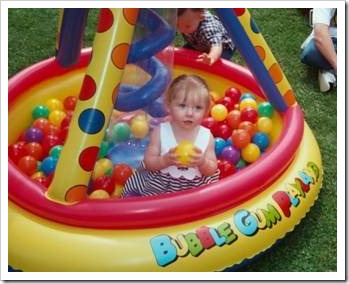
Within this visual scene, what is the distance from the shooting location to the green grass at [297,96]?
82.4 inches

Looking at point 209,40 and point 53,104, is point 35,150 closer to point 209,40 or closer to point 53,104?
point 53,104

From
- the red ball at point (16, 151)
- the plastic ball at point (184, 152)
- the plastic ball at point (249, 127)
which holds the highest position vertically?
the plastic ball at point (184, 152)

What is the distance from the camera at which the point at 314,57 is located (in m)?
3.01

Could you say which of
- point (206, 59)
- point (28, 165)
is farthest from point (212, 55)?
point (28, 165)

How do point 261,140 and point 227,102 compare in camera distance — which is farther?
point 227,102

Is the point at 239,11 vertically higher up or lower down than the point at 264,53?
higher up

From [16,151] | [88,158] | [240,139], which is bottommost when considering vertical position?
[16,151]

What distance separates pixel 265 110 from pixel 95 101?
905 millimetres

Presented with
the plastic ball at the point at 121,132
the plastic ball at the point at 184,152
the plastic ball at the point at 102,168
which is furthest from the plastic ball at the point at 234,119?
the plastic ball at the point at 184,152

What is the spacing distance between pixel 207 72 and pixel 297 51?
657 mm

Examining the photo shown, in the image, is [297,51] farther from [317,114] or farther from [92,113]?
[92,113]

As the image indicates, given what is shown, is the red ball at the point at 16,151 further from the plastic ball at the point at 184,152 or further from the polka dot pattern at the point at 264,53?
the polka dot pattern at the point at 264,53

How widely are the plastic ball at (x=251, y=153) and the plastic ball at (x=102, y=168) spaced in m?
0.47

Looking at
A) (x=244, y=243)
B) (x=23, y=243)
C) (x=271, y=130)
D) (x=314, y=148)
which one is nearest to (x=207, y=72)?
(x=271, y=130)
